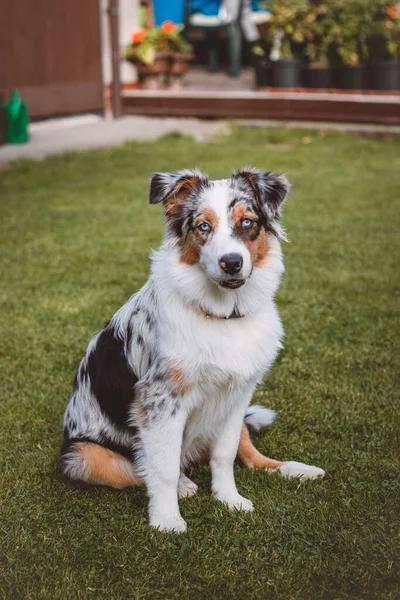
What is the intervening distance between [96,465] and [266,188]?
129 centimetres

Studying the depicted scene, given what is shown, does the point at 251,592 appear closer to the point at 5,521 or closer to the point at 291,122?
the point at 5,521

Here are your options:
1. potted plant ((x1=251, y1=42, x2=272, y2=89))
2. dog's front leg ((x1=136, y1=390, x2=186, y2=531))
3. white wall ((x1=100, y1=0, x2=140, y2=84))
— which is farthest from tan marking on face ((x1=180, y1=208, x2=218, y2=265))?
white wall ((x1=100, y1=0, x2=140, y2=84))

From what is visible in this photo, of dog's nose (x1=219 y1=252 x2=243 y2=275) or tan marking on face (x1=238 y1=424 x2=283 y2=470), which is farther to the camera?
tan marking on face (x1=238 y1=424 x2=283 y2=470)

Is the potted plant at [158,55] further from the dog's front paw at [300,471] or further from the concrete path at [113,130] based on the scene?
the dog's front paw at [300,471]

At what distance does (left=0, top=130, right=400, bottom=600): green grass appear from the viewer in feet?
8.60

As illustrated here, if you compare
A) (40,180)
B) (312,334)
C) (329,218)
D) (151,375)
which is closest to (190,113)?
(40,180)

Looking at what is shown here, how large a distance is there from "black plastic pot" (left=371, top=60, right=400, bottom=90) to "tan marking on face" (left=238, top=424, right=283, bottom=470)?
9777mm

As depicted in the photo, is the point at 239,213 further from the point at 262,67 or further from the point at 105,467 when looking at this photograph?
the point at 262,67

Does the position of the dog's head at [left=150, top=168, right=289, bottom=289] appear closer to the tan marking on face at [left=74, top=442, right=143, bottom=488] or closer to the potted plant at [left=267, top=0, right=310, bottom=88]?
the tan marking on face at [left=74, top=442, right=143, bottom=488]

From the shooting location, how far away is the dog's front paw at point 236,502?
3.01 m

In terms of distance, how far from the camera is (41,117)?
11742mm

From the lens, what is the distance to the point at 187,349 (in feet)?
9.16

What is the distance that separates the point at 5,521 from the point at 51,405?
0.98m

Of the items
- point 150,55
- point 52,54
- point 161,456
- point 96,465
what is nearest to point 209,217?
point 161,456
